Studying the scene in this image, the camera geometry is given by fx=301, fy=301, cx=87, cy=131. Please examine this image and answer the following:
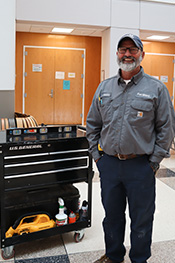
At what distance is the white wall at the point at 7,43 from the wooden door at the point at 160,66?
22.5 ft

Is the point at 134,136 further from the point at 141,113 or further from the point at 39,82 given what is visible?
the point at 39,82

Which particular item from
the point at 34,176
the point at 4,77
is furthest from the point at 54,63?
the point at 34,176

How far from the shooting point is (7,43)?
4.66 metres

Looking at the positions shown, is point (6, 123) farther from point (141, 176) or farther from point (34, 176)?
point (141, 176)

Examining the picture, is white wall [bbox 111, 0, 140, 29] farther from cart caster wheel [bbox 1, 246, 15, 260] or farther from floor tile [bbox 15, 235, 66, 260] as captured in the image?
cart caster wheel [bbox 1, 246, 15, 260]

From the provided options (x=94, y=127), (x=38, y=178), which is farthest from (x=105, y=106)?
(x=38, y=178)

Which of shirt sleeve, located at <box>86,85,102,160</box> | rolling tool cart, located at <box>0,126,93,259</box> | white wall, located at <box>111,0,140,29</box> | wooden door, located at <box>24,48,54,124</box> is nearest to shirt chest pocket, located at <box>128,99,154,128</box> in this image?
shirt sleeve, located at <box>86,85,102,160</box>

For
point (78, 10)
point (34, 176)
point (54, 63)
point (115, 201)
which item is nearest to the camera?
point (115, 201)

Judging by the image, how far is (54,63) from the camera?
988 cm

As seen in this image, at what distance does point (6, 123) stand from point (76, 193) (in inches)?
76.8

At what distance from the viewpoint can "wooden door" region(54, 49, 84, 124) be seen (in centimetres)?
995

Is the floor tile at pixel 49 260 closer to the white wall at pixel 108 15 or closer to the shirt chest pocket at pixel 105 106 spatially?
the shirt chest pocket at pixel 105 106

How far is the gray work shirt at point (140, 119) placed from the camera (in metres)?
1.91

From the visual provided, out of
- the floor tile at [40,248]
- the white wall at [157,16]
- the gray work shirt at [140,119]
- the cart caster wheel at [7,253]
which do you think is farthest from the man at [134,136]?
the white wall at [157,16]
